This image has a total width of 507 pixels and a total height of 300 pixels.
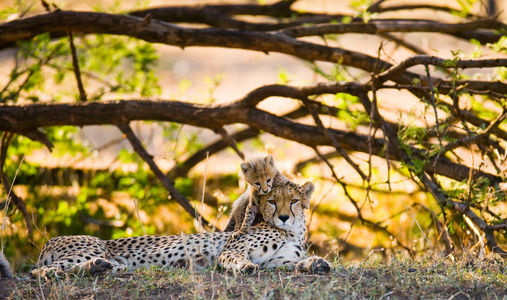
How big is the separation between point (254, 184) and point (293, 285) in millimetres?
1505

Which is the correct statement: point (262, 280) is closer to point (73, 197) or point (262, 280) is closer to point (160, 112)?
point (160, 112)

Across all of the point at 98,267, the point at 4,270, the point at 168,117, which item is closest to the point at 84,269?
the point at 98,267

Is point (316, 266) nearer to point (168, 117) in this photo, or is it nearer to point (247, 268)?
point (247, 268)

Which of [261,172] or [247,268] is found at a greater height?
[261,172]

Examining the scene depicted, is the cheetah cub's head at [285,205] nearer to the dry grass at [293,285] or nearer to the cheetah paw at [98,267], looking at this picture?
the dry grass at [293,285]

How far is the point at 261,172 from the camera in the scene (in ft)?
16.1

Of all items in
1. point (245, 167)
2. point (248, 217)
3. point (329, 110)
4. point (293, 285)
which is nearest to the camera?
point (293, 285)

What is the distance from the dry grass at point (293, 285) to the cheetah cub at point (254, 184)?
924mm

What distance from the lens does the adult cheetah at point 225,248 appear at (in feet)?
13.6

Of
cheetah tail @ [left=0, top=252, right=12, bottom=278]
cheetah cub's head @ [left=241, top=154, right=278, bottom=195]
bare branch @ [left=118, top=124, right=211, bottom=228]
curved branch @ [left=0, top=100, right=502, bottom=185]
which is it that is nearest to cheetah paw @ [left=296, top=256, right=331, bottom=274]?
cheetah cub's head @ [left=241, top=154, right=278, bottom=195]

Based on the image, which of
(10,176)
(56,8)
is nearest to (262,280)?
(56,8)

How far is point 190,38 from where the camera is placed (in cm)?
598

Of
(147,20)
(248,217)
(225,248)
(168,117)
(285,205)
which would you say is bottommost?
(225,248)

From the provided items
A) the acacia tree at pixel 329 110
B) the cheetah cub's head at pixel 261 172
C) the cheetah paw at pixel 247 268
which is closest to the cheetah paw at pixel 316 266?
the cheetah paw at pixel 247 268
